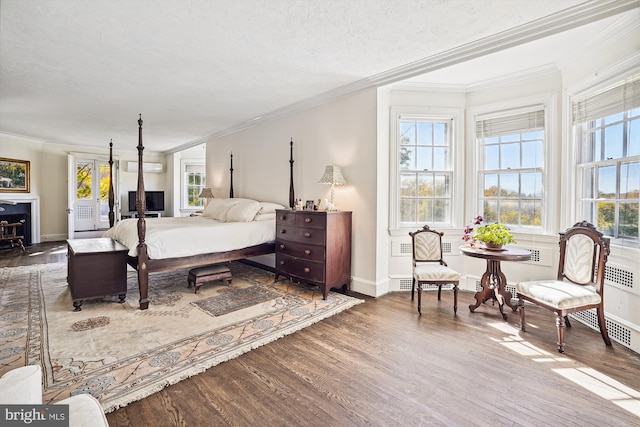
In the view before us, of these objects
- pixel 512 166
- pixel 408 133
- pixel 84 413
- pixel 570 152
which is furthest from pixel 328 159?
pixel 84 413

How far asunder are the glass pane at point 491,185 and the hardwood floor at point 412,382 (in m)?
1.71

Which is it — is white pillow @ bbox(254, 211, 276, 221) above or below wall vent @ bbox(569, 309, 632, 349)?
above

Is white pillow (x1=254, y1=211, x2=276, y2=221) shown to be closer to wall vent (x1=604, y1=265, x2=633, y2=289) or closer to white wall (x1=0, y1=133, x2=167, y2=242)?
wall vent (x1=604, y1=265, x2=633, y2=289)

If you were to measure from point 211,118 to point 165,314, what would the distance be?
361cm

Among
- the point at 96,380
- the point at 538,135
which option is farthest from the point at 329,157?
the point at 96,380

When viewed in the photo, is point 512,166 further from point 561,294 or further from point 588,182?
point 561,294

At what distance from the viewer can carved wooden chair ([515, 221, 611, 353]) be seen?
8.07ft

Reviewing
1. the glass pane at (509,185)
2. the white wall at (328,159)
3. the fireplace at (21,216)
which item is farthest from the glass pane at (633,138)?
the fireplace at (21,216)

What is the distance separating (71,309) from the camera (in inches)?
127

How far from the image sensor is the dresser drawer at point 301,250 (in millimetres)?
3613

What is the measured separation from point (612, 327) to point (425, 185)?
2.31m

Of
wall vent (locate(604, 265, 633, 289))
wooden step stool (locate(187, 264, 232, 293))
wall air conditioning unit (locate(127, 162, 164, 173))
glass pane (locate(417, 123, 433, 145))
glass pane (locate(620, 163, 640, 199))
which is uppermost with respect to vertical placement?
wall air conditioning unit (locate(127, 162, 164, 173))

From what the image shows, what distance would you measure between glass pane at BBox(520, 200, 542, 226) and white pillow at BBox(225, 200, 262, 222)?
3624 mm

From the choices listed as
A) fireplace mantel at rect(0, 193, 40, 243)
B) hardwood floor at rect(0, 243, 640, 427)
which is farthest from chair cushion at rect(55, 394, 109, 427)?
fireplace mantel at rect(0, 193, 40, 243)
